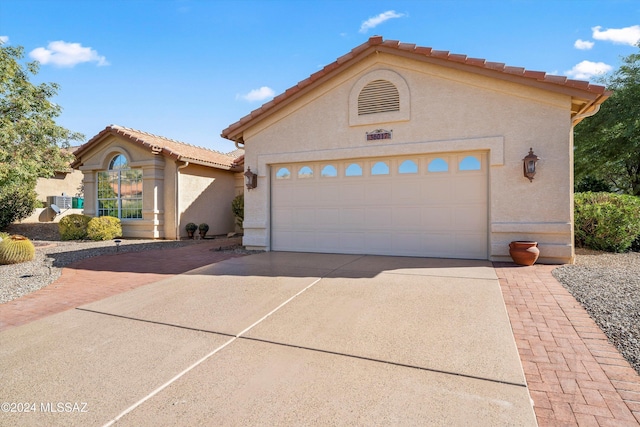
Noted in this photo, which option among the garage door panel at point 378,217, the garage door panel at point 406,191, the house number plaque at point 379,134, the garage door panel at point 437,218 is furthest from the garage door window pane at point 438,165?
the garage door panel at point 378,217

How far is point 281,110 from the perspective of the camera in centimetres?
948

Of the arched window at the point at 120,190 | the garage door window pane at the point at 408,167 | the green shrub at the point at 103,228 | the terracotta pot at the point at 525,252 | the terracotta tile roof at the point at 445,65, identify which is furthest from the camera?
the arched window at the point at 120,190

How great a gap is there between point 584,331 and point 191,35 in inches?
498

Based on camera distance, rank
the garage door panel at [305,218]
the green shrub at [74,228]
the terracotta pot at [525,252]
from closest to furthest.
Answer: the terracotta pot at [525,252], the garage door panel at [305,218], the green shrub at [74,228]

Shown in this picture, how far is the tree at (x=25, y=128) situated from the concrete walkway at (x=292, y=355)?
7576 millimetres

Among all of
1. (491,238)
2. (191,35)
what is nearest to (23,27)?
(191,35)

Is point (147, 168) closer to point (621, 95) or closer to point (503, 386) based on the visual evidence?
point (503, 386)

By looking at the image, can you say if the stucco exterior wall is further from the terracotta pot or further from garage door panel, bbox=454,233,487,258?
the terracotta pot

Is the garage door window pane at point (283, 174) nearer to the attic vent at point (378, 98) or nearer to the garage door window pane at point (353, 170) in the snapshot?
the garage door window pane at point (353, 170)

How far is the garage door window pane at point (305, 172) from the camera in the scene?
9469mm

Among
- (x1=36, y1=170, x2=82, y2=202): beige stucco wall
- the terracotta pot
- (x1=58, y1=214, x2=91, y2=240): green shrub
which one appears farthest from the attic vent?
(x1=36, y1=170, x2=82, y2=202): beige stucco wall

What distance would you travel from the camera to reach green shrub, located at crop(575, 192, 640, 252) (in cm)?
855

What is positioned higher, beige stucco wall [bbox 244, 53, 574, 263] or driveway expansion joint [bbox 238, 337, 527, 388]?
beige stucco wall [bbox 244, 53, 574, 263]

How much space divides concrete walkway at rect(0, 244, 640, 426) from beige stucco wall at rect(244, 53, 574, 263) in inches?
83.8
